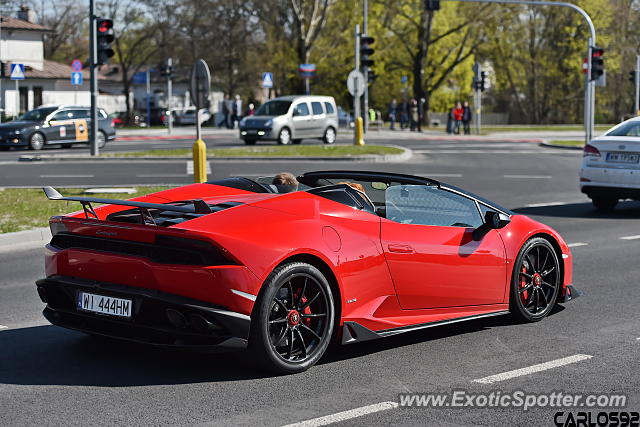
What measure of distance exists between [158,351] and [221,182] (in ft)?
5.58

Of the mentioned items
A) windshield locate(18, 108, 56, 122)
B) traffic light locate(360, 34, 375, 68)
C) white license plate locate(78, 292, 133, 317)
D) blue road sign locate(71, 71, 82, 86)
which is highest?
traffic light locate(360, 34, 375, 68)

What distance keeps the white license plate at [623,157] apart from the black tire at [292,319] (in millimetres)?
Result: 10621

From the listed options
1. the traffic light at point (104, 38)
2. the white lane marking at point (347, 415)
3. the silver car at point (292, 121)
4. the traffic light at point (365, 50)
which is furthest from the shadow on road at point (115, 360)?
the silver car at point (292, 121)

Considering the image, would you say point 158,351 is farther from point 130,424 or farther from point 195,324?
point 130,424

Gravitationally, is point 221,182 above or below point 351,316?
above

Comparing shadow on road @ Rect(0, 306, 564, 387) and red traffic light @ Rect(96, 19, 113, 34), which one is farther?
red traffic light @ Rect(96, 19, 113, 34)

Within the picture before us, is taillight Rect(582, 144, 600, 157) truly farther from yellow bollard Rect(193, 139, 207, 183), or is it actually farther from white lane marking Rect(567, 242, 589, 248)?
yellow bollard Rect(193, 139, 207, 183)

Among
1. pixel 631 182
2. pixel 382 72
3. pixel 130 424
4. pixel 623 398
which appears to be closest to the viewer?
pixel 130 424

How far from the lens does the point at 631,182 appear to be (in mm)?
15719

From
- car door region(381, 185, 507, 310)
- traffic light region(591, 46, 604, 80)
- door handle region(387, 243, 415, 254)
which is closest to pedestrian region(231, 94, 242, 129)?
traffic light region(591, 46, 604, 80)

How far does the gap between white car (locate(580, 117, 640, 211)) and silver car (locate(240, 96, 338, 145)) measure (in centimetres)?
2424

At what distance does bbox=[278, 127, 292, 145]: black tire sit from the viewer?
40.2 metres

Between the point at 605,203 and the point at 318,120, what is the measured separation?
83.5ft

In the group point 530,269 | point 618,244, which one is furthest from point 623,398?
point 618,244
